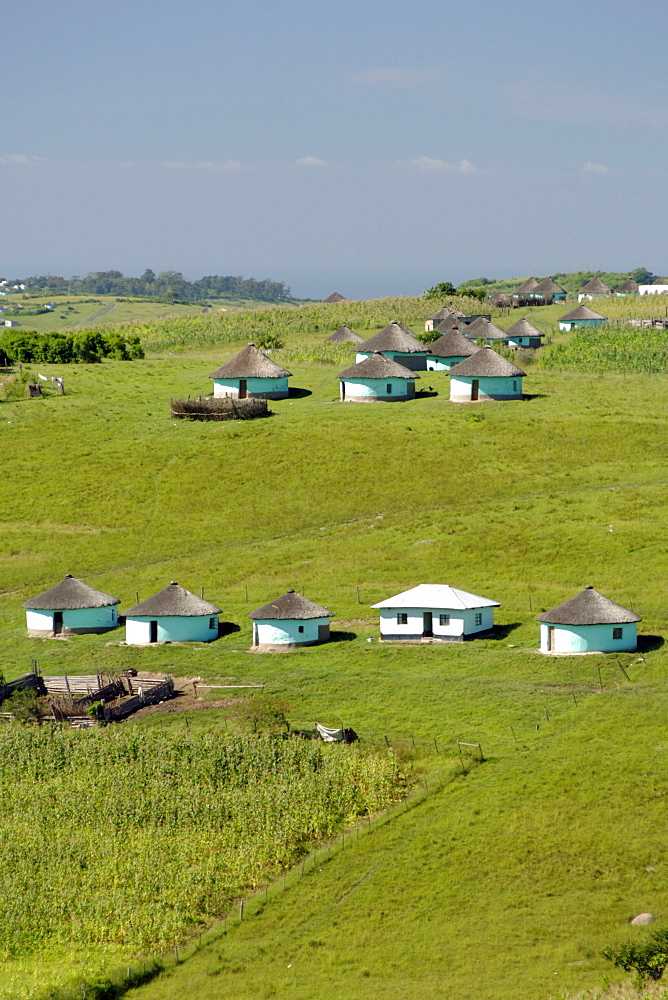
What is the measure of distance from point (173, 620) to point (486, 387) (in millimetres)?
43340

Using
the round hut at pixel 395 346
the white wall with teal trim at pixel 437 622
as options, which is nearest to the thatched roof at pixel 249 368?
the round hut at pixel 395 346

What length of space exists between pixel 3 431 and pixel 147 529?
69.1 feet

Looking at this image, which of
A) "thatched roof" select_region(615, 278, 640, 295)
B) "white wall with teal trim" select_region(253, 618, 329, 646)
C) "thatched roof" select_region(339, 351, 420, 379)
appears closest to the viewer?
"white wall with teal trim" select_region(253, 618, 329, 646)

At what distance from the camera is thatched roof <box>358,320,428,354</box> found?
347 feet

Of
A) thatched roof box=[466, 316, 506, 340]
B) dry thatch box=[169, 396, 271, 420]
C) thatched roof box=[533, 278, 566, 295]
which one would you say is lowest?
dry thatch box=[169, 396, 271, 420]

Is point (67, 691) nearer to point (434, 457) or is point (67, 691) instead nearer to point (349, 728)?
point (349, 728)

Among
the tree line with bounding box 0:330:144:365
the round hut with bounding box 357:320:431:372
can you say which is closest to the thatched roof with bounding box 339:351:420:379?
the round hut with bounding box 357:320:431:372

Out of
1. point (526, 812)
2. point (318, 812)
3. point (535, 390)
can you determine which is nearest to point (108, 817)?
point (318, 812)

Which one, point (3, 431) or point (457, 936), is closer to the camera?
point (457, 936)

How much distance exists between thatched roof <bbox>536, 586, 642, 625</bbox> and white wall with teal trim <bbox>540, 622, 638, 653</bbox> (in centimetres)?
30

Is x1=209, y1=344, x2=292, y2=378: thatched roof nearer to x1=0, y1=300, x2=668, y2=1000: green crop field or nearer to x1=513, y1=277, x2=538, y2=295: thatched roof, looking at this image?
x1=0, y1=300, x2=668, y2=1000: green crop field

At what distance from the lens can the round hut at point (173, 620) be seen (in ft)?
189

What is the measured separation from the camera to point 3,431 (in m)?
89.9

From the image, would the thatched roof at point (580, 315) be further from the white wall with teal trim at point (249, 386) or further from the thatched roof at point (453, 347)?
the white wall with teal trim at point (249, 386)
